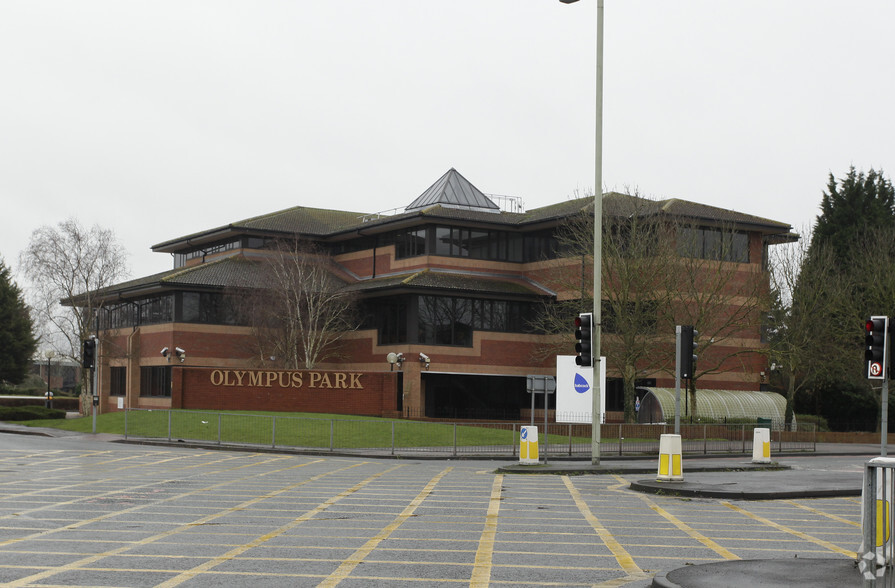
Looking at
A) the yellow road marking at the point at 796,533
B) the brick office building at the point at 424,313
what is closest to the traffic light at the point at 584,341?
the yellow road marking at the point at 796,533

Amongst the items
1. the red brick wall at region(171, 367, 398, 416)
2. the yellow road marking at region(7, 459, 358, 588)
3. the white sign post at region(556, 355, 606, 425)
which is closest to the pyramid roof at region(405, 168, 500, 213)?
the red brick wall at region(171, 367, 398, 416)

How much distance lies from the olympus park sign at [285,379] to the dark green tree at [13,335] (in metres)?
39.5

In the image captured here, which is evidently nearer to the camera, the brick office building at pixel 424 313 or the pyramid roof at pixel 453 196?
the brick office building at pixel 424 313

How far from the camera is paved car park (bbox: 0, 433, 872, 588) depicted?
33.6ft

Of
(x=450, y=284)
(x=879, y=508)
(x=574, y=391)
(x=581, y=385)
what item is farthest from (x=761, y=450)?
(x=450, y=284)

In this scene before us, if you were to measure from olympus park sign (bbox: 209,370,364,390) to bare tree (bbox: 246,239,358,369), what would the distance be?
17.9ft

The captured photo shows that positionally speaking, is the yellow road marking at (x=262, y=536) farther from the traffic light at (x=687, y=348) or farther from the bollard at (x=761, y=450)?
the bollard at (x=761, y=450)

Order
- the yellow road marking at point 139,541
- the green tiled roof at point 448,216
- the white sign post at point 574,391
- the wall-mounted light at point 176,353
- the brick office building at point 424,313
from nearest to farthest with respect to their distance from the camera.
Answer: the yellow road marking at point 139,541, the white sign post at point 574,391, the green tiled roof at point 448,216, the brick office building at point 424,313, the wall-mounted light at point 176,353

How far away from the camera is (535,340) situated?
5788 centimetres

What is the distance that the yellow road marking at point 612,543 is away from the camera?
10642 mm

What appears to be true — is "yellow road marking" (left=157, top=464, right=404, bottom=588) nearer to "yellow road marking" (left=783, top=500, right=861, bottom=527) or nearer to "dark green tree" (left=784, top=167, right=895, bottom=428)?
"yellow road marking" (left=783, top=500, right=861, bottom=527)

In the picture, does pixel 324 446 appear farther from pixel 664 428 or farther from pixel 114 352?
pixel 114 352

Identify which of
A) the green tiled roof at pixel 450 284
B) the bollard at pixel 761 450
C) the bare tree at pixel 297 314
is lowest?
the bollard at pixel 761 450

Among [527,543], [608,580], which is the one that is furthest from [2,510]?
[608,580]
